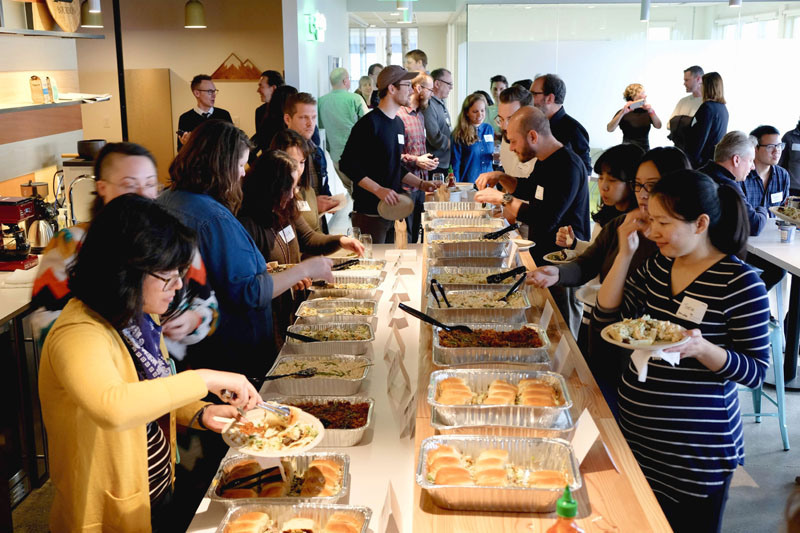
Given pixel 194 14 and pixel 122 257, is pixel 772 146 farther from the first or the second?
pixel 194 14

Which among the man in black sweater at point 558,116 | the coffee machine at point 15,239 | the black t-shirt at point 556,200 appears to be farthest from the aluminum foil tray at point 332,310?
the man in black sweater at point 558,116

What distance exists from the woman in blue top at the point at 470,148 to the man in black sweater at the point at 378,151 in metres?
1.69

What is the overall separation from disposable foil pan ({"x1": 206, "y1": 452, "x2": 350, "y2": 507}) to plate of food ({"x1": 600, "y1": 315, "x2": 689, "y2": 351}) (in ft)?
2.36

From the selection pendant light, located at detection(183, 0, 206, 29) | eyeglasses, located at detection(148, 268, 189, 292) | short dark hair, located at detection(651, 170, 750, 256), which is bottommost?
eyeglasses, located at detection(148, 268, 189, 292)

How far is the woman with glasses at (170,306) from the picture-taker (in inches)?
66.7

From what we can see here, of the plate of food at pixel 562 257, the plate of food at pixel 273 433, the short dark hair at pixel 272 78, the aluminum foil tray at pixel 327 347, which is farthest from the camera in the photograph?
the short dark hair at pixel 272 78

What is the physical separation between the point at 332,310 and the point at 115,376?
1420 millimetres

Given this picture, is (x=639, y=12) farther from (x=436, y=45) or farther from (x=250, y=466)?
(x=250, y=466)

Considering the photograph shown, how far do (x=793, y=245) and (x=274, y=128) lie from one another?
3.30m

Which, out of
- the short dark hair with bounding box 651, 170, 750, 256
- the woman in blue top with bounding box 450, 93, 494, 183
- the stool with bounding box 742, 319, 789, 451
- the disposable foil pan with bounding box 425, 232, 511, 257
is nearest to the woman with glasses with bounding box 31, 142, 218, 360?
the short dark hair with bounding box 651, 170, 750, 256

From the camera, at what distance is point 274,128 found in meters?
5.07

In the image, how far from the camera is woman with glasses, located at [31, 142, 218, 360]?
1.70 m

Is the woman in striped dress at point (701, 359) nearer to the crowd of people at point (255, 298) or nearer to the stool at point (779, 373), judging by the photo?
the crowd of people at point (255, 298)

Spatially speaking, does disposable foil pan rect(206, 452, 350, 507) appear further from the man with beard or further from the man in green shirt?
the man in green shirt
